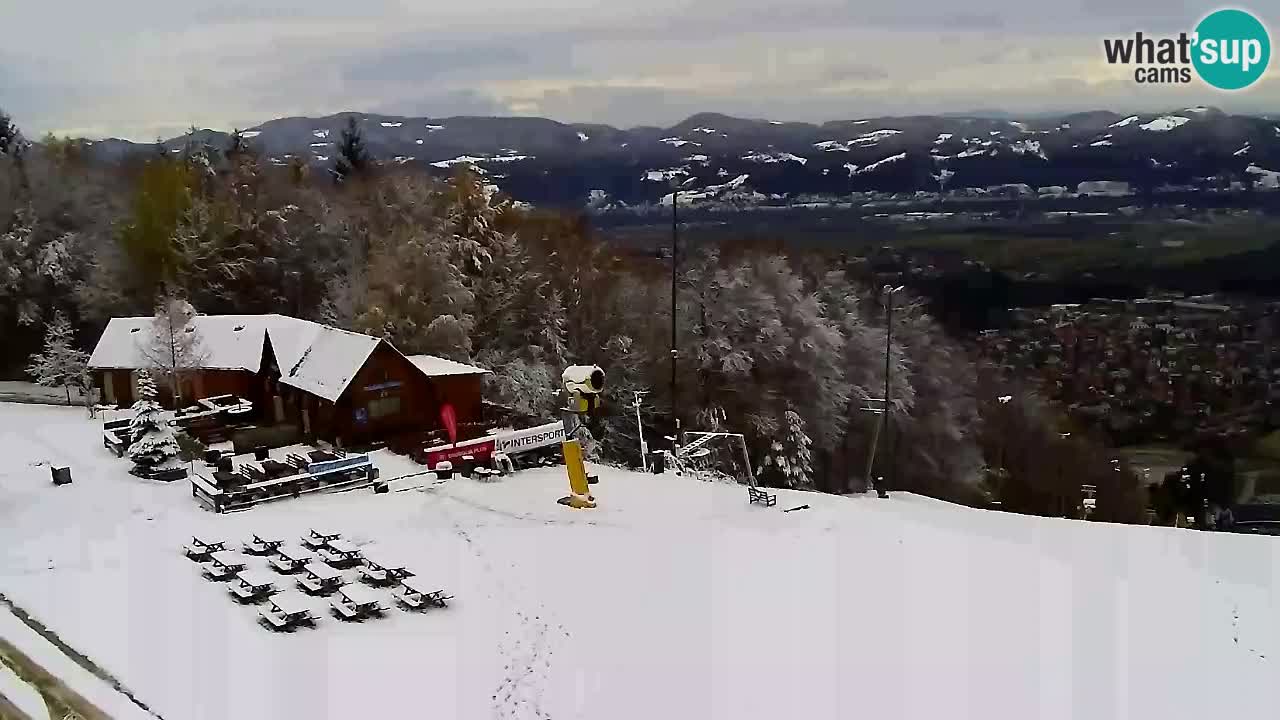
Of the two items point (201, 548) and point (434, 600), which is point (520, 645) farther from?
point (201, 548)

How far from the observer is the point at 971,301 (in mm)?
42844

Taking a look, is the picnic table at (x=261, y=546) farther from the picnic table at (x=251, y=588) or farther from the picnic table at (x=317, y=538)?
the picnic table at (x=251, y=588)

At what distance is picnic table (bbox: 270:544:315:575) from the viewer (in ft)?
47.5

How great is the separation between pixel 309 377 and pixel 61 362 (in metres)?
14.5

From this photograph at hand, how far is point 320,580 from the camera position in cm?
1388

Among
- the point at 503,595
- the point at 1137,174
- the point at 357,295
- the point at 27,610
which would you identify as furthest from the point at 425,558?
the point at 1137,174

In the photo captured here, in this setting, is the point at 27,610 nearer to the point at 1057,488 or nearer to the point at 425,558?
the point at 425,558

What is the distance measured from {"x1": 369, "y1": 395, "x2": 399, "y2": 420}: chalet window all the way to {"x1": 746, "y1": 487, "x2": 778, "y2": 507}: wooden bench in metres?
10.5

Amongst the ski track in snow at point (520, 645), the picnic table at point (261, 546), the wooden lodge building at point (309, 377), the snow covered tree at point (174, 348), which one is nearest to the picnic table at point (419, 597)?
the ski track in snow at point (520, 645)

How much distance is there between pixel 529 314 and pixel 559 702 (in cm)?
2586

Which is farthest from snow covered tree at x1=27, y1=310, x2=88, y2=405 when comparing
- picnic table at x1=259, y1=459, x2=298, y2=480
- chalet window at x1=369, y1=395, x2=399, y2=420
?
picnic table at x1=259, y1=459, x2=298, y2=480

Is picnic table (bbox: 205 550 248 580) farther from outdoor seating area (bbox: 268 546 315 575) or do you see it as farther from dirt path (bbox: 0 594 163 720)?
dirt path (bbox: 0 594 163 720)

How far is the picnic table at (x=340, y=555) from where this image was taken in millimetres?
14734

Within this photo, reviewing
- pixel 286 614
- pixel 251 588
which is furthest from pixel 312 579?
pixel 286 614
